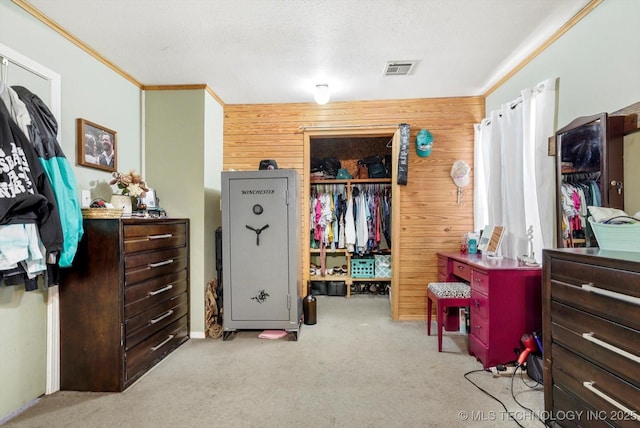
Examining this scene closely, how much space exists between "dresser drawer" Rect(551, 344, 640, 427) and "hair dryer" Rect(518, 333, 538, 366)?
60cm

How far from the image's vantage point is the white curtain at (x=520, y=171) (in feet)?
7.04

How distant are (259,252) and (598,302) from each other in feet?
7.70

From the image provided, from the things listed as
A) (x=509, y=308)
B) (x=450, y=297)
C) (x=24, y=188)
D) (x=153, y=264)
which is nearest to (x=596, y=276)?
(x=509, y=308)

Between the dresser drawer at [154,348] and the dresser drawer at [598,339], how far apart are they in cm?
259

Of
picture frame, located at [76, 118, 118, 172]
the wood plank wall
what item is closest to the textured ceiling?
the wood plank wall

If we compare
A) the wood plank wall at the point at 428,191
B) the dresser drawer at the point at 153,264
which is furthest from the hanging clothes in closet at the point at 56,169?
the wood plank wall at the point at 428,191

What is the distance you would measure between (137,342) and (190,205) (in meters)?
1.28

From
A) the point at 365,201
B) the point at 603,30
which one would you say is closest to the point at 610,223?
the point at 603,30

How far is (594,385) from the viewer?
124 cm

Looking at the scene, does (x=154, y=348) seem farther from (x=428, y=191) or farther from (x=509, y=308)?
(x=428, y=191)

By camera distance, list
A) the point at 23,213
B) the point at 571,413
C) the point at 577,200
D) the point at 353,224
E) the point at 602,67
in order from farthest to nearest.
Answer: the point at 353,224, the point at 577,200, the point at 602,67, the point at 23,213, the point at 571,413

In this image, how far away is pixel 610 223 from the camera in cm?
140

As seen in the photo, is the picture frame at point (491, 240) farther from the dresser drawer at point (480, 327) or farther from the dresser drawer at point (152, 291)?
the dresser drawer at point (152, 291)

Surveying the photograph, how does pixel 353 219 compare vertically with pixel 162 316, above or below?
above
